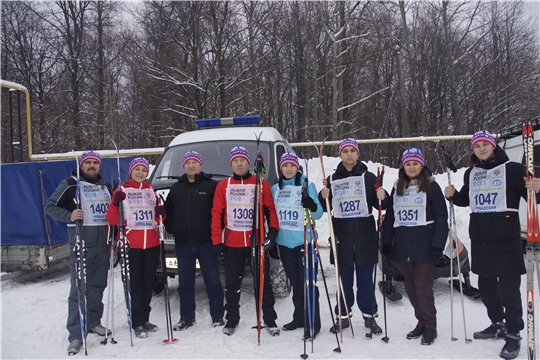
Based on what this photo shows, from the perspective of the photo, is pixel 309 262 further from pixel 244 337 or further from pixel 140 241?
pixel 140 241

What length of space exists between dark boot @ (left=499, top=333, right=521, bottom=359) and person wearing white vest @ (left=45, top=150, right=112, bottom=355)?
430 cm

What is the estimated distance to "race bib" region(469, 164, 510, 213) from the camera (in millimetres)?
4016

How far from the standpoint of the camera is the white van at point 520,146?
696cm

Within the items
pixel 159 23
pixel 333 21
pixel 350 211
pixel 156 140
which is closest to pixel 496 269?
pixel 350 211

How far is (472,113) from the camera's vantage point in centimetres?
2570

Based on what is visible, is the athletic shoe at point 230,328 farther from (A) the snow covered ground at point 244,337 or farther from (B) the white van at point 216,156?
(B) the white van at point 216,156

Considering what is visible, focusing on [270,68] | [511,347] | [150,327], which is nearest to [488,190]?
[511,347]

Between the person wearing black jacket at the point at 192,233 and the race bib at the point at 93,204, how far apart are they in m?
0.72

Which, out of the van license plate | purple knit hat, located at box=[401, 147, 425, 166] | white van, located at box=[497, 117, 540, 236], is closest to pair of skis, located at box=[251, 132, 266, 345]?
the van license plate

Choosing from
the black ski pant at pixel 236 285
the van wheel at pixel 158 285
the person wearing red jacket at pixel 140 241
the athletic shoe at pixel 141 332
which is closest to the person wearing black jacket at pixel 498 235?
the black ski pant at pixel 236 285

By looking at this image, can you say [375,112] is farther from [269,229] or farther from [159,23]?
[269,229]

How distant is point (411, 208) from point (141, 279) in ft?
10.6

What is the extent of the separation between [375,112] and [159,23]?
1629 cm

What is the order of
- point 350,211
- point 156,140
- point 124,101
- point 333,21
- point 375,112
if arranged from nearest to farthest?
point 350,211
point 333,21
point 156,140
point 124,101
point 375,112
